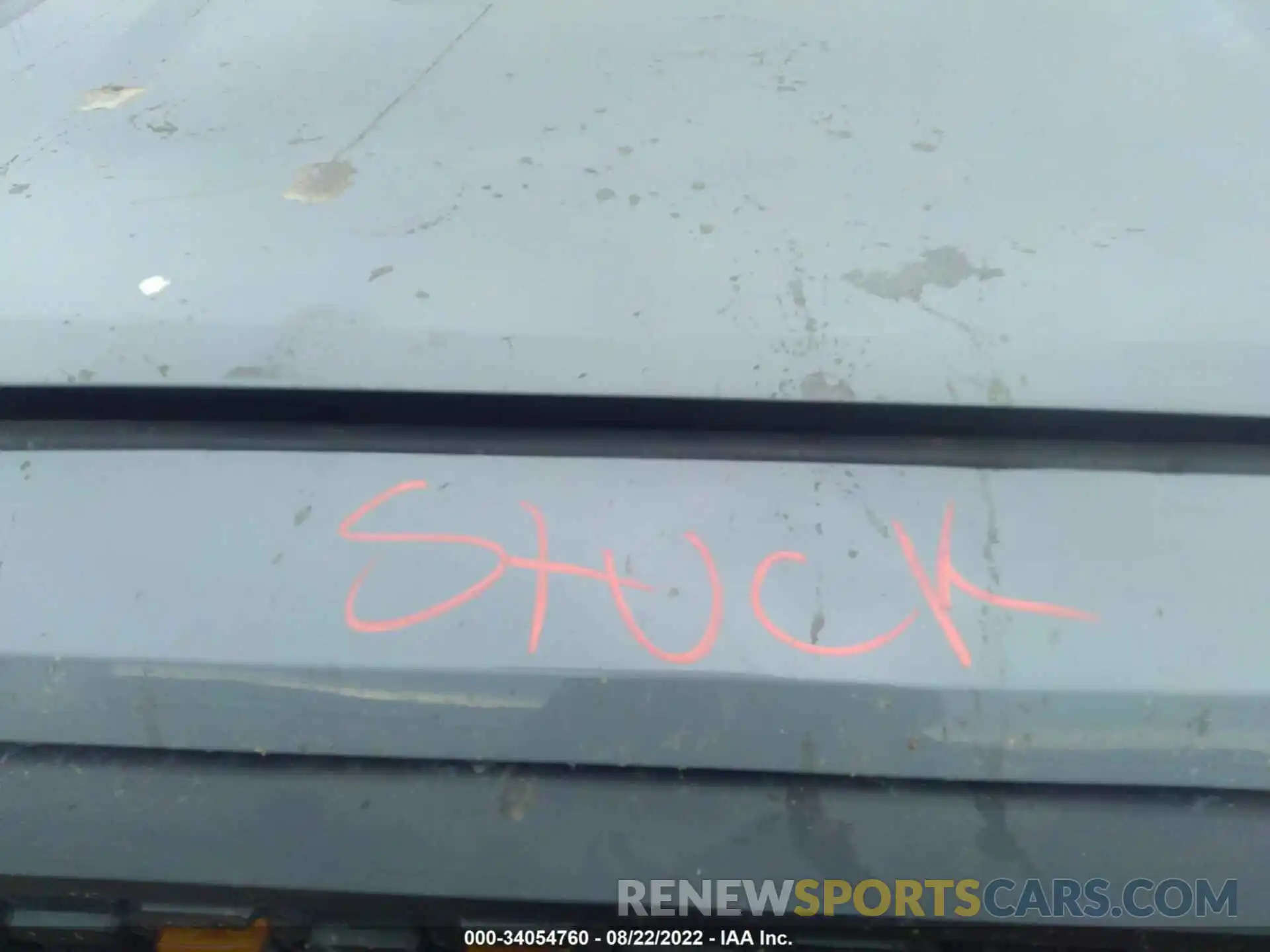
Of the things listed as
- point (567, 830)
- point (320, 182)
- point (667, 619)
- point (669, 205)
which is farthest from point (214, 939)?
point (669, 205)

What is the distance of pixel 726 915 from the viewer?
0.86 m

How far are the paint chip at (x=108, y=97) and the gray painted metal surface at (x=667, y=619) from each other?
602 millimetres

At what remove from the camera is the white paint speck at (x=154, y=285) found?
90 centimetres

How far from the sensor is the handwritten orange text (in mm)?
755

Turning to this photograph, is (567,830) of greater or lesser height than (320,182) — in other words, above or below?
below

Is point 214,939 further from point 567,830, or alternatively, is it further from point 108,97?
point 108,97

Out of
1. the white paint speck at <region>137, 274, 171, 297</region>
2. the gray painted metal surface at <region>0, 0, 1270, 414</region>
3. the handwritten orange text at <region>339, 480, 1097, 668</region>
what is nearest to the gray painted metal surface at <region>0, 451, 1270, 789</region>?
Result: the handwritten orange text at <region>339, 480, 1097, 668</region>

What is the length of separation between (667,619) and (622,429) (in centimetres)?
20

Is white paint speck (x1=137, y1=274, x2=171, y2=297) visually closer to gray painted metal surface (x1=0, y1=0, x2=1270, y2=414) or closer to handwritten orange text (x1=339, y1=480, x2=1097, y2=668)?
gray painted metal surface (x1=0, y1=0, x2=1270, y2=414)

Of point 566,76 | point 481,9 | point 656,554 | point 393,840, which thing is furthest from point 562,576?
point 481,9

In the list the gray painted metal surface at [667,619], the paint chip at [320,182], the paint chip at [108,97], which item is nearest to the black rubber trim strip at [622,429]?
the gray painted metal surface at [667,619]

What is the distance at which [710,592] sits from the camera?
771 millimetres

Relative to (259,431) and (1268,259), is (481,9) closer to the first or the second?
(259,431)

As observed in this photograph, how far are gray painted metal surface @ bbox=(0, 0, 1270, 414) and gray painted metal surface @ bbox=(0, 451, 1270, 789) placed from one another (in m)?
0.10
